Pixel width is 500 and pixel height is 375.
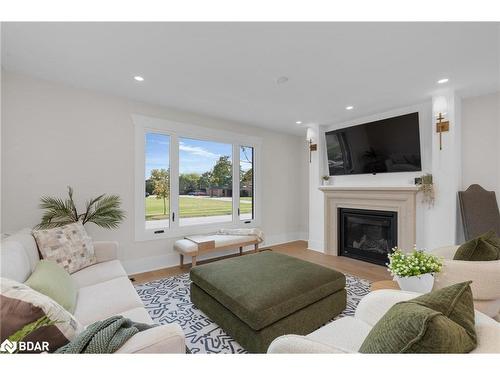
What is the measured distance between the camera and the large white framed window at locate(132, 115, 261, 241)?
344cm

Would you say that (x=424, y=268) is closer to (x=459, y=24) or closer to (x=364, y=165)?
(x=459, y=24)

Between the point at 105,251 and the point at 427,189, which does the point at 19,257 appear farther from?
the point at 427,189

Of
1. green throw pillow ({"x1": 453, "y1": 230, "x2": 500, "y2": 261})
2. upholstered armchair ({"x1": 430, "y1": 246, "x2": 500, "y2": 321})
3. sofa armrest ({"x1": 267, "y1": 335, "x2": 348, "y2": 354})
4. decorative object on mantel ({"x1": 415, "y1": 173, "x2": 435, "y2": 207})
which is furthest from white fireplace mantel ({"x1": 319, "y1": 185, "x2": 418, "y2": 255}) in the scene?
sofa armrest ({"x1": 267, "y1": 335, "x2": 348, "y2": 354})

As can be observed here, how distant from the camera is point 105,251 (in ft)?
8.20

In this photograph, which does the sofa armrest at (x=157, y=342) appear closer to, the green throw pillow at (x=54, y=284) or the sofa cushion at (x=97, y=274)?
the green throw pillow at (x=54, y=284)

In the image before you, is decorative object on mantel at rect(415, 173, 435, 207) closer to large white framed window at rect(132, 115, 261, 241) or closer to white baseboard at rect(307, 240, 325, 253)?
white baseboard at rect(307, 240, 325, 253)

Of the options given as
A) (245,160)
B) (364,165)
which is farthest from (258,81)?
(364,165)

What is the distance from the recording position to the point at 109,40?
1902 mm

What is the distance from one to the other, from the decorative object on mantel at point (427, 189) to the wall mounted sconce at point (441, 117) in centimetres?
44

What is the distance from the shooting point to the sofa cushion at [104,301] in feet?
4.81

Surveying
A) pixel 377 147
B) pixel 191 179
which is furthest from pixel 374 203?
pixel 191 179

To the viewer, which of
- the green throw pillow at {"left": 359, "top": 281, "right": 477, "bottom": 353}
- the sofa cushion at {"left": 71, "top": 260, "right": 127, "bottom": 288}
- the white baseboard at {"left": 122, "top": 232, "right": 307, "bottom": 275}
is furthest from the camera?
the white baseboard at {"left": 122, "top": 232, "right": 307, "bottom": 275}

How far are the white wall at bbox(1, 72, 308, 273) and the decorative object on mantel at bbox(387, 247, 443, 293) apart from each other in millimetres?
3128

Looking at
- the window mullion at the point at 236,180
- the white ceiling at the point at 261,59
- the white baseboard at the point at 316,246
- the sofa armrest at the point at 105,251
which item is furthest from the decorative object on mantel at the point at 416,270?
the window mullion at the point at 236,180
